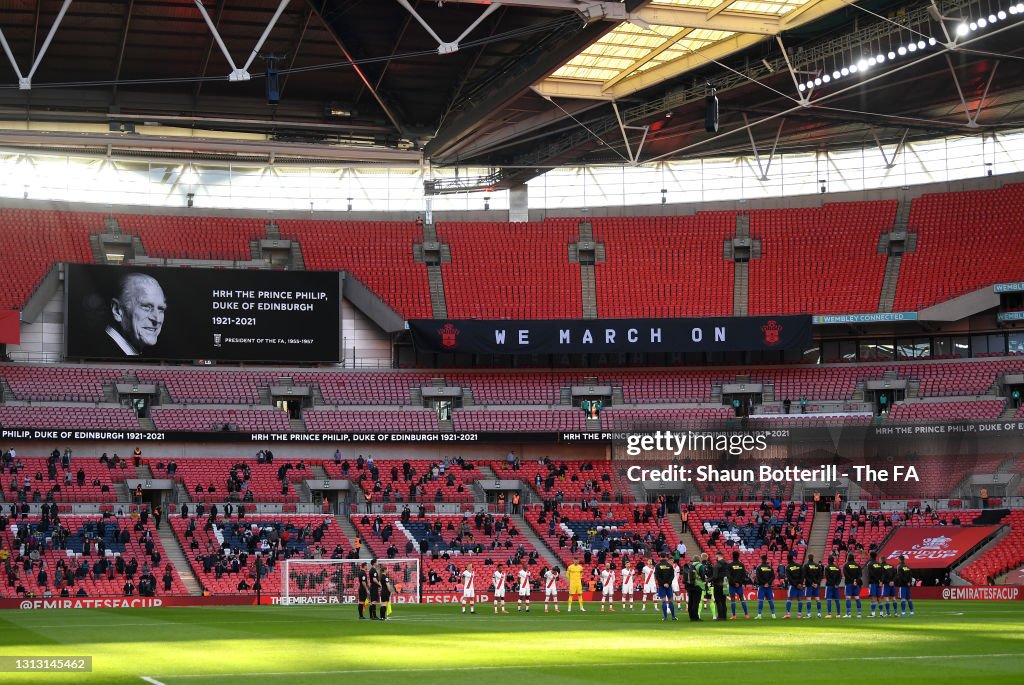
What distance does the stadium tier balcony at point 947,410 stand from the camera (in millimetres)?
61531

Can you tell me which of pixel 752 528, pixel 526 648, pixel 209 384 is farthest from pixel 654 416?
pixel 526 648

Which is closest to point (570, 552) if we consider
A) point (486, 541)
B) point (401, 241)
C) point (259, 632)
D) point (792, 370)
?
point (486, 541)

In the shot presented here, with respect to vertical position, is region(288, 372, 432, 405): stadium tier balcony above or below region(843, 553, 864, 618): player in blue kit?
above

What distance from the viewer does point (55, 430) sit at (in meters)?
60.5

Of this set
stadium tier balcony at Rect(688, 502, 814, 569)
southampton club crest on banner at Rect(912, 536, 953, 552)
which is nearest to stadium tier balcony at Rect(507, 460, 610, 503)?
stadium tier balcony at Rect(688, 502, 814, 569)

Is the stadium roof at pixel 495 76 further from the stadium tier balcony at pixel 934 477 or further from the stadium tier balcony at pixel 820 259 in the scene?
the stadium tier balcony at pixel 934 477

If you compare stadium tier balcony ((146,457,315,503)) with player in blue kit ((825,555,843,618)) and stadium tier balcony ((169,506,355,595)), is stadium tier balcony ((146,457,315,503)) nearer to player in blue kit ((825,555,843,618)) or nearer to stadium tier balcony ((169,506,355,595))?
stadium tier balcony ((169,506,355,595))

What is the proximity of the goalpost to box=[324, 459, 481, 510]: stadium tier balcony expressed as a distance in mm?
10743

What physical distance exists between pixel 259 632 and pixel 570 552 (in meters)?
28.4

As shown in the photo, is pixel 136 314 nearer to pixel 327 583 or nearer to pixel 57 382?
pixel 57 382

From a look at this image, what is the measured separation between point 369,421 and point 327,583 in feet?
57.9

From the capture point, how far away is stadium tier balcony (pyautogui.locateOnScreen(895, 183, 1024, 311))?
66438 mm

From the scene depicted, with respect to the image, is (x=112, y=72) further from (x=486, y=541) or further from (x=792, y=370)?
(x=792, y=370)

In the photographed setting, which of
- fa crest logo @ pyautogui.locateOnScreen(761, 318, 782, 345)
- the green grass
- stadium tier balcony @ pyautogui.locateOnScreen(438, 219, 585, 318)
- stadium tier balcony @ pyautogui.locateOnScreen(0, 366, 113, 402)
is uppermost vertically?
stadium tier balcony @ pyautogui.locateOnScreen(438, 219, 585, 318)
